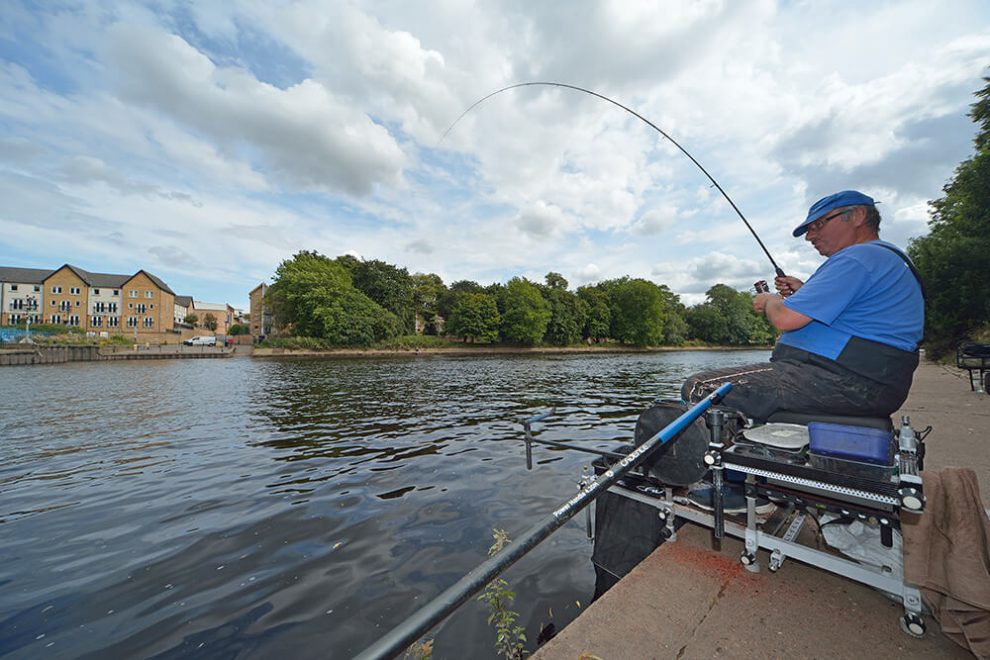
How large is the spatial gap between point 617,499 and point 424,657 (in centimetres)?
176

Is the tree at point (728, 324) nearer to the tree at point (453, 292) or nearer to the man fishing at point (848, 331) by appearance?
the tree at point (453, 292)

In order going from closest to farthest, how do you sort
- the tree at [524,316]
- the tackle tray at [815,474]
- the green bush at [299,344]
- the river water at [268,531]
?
the tackle tray at [815,474], the river water at [268,531], the green bush at [299,344], the tree at [524,316]

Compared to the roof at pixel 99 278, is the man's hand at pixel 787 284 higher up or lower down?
lower down

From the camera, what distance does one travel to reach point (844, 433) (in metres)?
2.02

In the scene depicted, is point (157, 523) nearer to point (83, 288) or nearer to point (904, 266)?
point (904, 266)

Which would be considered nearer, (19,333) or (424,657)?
(424,657)

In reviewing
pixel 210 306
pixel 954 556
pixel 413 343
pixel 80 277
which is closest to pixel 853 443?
pixel 954 556

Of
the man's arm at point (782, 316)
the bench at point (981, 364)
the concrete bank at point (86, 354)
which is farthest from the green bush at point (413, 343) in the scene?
the man's arm at point (782, 316)

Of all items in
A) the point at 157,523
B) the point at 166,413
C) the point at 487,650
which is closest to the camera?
the point at 487,650

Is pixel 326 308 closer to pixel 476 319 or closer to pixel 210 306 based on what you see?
pixel 476 319

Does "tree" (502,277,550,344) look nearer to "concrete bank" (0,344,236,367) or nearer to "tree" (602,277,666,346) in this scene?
"tree" (602,277,666,346)

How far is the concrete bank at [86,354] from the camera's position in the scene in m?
39.1

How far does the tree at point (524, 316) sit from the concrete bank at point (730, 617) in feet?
222

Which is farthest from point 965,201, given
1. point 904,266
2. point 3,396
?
point 3,396
